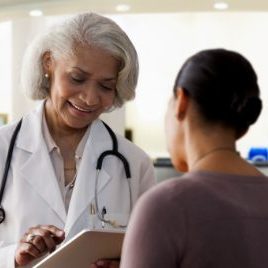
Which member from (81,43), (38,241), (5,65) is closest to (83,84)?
(81,43)

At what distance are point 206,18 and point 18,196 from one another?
4898mm

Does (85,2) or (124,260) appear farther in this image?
(85,2)

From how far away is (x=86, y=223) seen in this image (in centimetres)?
167

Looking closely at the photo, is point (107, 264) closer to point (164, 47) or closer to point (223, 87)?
point (223, 87)

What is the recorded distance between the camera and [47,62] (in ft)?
5.87

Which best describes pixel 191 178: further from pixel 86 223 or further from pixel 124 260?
pixel 86 223

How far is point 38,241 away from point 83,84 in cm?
45

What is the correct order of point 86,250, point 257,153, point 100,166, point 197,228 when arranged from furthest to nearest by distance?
point 257,153, point 100,166, point 86,250, point 197,228

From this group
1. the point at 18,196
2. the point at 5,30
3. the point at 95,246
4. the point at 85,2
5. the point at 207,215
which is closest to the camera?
the point at 207,215

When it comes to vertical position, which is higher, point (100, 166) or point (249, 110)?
point (249, 110)

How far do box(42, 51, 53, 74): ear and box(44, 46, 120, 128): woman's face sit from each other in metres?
0.03

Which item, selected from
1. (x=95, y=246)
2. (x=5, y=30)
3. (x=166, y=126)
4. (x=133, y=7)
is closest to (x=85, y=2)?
(x=133, y=7)

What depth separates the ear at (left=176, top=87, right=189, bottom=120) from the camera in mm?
956

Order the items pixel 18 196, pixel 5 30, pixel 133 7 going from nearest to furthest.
→ pixel 18 196 < pixel 133 7 < pixel 5 30
